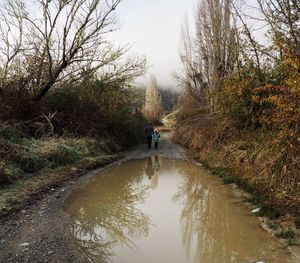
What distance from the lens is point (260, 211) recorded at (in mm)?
8102

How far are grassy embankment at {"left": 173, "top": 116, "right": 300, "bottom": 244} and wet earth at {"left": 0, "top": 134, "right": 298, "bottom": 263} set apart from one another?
1.38 ft

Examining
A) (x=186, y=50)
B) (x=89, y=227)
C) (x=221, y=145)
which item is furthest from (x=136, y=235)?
(x=186, y=50)

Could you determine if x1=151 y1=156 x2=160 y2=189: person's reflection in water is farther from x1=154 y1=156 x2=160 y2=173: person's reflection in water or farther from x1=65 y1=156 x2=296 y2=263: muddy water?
x1=65 y1=156 x2=296 y2=263: muddy water

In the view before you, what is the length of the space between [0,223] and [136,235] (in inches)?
111

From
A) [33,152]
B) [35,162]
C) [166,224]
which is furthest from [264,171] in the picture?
[33,152]

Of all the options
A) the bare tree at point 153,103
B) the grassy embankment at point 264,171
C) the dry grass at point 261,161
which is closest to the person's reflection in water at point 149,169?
the grassy embankment at point 264,171

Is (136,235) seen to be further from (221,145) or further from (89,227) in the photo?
(221,145)

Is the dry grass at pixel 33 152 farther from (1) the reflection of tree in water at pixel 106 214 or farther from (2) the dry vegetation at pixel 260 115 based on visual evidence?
(2) the dry vegetation at pixel 260 115

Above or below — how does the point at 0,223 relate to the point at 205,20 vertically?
below

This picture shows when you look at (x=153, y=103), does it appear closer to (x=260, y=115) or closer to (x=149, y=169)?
(x=149, y=169)

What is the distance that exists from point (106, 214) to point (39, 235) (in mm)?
2078

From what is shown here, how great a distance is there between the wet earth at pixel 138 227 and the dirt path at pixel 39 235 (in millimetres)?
16

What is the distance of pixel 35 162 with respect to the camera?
11961mm

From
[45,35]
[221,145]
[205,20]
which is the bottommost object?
[221,145]
